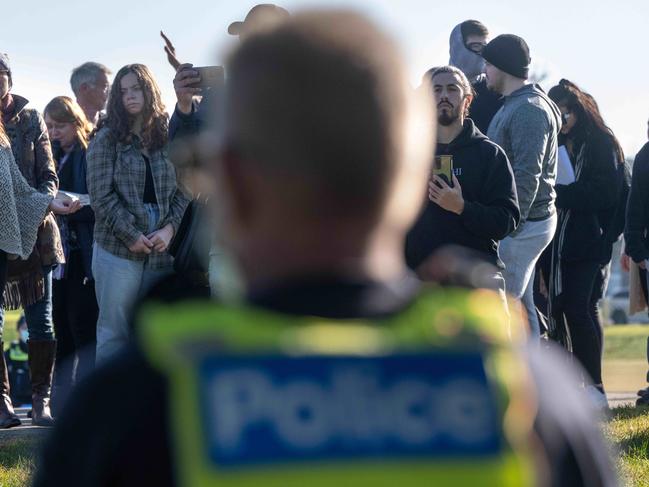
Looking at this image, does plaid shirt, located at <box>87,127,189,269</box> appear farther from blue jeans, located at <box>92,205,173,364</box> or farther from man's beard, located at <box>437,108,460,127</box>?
man's beard, located at <box>437,108,460,127</box>

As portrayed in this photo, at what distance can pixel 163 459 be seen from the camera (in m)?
1.37

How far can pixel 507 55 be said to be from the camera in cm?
708

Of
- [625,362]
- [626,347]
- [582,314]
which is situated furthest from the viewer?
[626,347]

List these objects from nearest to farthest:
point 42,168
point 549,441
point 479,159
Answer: point 549,441 < point 479,159 < point 42,168

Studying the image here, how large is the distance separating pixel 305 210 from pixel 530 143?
5.49 m

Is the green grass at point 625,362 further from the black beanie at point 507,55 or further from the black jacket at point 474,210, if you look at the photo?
the black jacket at point 474,210

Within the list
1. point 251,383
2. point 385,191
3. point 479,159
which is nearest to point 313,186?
point 385,191

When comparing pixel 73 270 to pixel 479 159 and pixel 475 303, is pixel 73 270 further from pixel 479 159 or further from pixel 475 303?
pixel 475 303

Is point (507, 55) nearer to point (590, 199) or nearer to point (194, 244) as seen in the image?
point (590, 199)

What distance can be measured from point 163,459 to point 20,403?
950 cm

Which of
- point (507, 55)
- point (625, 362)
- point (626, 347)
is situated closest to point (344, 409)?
point (507, 55)

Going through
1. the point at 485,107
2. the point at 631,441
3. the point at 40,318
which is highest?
the point at 485,107

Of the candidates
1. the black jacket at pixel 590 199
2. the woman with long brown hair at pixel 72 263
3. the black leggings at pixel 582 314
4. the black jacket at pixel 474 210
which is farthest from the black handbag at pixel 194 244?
the black leggings at pixel 582 314

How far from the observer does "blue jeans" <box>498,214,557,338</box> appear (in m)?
6.70
